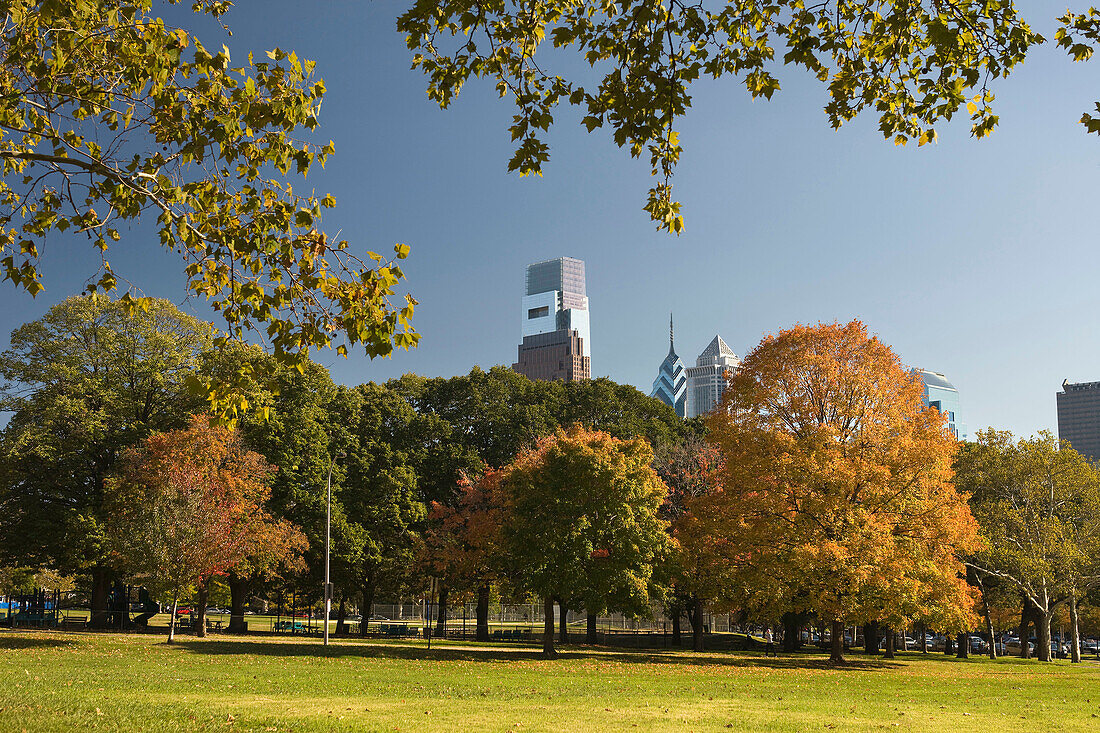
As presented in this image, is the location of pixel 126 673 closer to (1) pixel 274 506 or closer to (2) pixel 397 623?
(1) pixel 274 506

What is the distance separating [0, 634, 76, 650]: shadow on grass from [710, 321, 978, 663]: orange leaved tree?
83.5 feet

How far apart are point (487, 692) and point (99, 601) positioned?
106ft

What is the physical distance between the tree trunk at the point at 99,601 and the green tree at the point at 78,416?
0.05 meters

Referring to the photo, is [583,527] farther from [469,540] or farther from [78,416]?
[78,416]

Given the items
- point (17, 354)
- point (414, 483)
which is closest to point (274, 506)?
point (414, 483)

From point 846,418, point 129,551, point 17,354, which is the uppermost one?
point 17,354

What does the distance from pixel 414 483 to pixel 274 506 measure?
320 inches

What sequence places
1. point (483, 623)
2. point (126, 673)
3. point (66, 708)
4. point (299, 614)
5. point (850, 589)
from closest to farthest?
point (66, 708) < point (126, 673) < point (850, 589) < point (483, 623) < point (299, 614)

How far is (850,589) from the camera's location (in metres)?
28.8

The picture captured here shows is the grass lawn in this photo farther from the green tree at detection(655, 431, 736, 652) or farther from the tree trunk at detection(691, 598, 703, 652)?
the tree trunk at detection(691, 598, 703, 652)

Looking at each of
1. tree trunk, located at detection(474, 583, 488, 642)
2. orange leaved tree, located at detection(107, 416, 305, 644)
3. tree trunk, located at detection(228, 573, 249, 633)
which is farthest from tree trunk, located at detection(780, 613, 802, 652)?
tree trunk, located at detection(228, 573, 249, 633)

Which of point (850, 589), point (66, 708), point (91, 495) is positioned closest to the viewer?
point (66, 708)

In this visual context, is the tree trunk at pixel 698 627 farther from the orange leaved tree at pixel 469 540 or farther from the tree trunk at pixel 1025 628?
the tree trunk at pixel 1025 628

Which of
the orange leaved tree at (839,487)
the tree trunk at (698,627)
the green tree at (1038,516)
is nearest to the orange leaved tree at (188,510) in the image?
the orange leaved tree at (839,487)
